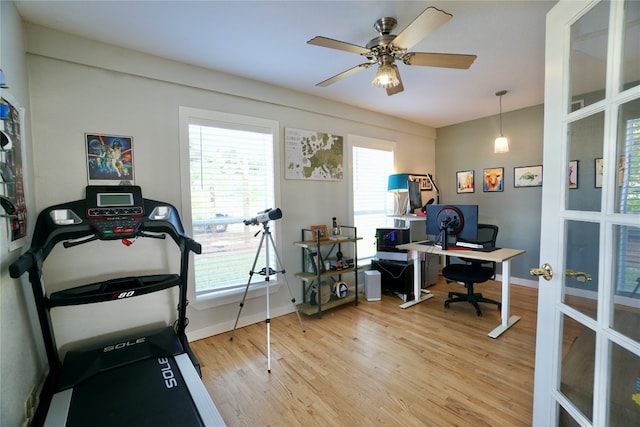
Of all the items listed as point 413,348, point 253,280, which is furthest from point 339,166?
point 413,348

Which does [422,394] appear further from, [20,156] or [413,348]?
[20,156]

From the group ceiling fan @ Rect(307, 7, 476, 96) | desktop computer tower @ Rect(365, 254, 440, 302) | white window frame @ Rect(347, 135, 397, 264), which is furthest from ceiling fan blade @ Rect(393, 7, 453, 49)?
desktop computer tower @ Rect(365, 254, 440, 302)

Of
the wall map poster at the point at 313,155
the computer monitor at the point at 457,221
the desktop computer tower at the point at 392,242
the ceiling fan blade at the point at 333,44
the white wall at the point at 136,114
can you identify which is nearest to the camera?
the ceiling fan blade at the point at 333,44

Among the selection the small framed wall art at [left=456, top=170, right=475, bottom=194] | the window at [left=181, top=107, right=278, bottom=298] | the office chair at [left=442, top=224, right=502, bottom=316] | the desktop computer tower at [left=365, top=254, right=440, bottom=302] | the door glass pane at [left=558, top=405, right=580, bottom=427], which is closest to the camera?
the door glass pane at [left=558, top=405, right=580, bottom=427]

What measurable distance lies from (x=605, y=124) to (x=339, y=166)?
2.75 meters

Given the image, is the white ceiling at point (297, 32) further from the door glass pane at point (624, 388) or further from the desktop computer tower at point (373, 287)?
the desktop computer tower at point (373, 287)

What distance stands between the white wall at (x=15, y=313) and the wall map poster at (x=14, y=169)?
2.5 inches

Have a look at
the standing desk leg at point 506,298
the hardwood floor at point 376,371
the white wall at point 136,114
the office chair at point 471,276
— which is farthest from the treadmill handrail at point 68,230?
the standing desk leg at point 506,298

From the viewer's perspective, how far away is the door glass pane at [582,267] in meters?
1.03

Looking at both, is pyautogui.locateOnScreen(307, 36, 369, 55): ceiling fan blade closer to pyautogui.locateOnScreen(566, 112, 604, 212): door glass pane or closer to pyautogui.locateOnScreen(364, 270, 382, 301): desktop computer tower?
pyautogui.locateOnScreen(566, 112, 604, 212): door glass pane

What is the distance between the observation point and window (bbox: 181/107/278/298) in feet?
8.54

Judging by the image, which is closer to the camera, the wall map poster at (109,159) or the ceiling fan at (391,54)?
the ceiling fan at (391,54)

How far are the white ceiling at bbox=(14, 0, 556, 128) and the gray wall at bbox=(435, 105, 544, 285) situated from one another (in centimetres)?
114

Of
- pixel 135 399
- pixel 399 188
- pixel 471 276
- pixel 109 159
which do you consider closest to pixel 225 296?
pixel 135 399
